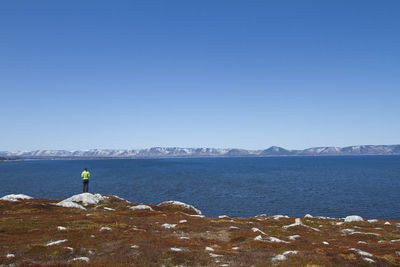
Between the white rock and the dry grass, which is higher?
the dry grass

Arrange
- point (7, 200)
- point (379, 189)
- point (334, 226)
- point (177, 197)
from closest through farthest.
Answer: point (334, 226)
point (7, 200)
point (177, 197)
point (379, 189)

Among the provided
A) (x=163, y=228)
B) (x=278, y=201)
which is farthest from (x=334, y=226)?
(x=278, y=201)

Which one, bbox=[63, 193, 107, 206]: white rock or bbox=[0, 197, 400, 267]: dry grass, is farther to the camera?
bbox=[63, 193, 107, 206]: white rock

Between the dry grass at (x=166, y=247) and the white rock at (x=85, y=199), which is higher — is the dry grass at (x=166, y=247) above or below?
above

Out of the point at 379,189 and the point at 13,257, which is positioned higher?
the point at 13,257

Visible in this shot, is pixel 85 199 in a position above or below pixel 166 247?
below

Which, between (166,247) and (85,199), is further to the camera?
(85,199)

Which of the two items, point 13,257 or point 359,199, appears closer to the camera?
point 13,257

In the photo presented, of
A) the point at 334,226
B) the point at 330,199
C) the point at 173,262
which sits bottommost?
the point at 330,199

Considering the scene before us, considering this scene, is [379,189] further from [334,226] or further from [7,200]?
[7,200]

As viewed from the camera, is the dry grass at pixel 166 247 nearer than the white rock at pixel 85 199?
Yes

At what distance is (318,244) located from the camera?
2403 centimetres

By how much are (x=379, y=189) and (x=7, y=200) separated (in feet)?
397

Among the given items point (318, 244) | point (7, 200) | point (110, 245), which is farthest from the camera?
point (7, 200)
